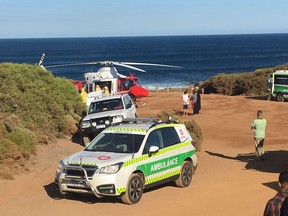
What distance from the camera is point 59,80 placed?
70.9 feet

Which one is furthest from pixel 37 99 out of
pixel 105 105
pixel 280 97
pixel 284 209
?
pixel 280 97

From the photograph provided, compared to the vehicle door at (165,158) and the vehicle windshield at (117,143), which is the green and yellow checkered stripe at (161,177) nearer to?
the vehicle door at (165,158)

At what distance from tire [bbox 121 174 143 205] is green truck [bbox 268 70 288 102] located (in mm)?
25172

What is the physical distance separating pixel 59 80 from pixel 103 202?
1167 centimetres

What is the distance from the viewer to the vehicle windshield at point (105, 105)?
1909cm

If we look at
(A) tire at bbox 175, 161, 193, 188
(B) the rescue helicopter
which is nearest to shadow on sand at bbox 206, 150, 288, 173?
(A) tire at bbox 175, 161, 193, 188

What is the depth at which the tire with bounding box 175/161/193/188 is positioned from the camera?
12031 millimetres

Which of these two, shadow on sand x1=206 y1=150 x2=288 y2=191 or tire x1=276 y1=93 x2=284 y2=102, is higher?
shadow on sand x1=206 y1=150 x2=288 y2=191

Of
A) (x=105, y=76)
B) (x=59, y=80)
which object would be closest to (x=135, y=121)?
(x=59, y=80)

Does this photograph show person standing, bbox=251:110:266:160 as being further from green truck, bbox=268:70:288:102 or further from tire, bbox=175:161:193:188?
green truck, bbox=268:70:288:102

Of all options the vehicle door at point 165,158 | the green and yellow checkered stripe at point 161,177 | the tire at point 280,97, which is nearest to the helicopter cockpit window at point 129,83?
the tire at point 280,97

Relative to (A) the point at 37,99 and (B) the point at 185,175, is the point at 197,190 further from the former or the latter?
(A) the point at 37,99

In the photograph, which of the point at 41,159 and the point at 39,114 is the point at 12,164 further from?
the point at 39,114

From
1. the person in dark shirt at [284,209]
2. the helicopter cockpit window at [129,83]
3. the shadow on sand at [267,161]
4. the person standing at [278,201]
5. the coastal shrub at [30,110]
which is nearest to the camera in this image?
the person in dark shirt at [284,209]
